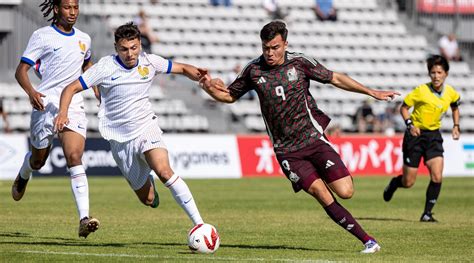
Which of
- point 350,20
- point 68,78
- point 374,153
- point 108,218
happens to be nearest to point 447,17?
point 350,20

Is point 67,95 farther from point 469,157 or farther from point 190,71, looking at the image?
point 469,157

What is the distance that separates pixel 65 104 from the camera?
1128cm

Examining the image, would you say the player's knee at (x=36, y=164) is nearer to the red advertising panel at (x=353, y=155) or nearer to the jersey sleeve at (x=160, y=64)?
the jersey sleeve at (x=160, y=64)

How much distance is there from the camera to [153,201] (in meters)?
12.5

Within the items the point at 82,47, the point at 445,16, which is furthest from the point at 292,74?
the point at 445,16

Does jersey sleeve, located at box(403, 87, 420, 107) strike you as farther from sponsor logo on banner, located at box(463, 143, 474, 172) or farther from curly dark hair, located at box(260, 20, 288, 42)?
sponsor logo on banner, located at box(463, 143, 474, 172)

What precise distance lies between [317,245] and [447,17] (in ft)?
104

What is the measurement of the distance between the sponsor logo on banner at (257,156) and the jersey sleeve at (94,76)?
57.4ft

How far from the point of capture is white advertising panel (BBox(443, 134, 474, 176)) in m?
30.7

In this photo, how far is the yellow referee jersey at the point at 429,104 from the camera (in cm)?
1622

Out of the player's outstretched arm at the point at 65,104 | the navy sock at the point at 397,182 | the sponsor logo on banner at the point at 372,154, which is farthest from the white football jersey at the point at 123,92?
the sponsor logo on banner at the point at 372,154

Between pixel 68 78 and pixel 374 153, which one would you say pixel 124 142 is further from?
pixel 374 153

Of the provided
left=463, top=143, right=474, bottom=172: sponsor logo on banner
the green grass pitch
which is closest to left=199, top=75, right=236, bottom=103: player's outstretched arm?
the green grass pitch

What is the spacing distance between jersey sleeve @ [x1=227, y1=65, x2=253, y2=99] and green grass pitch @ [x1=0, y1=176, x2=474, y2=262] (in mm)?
1720
